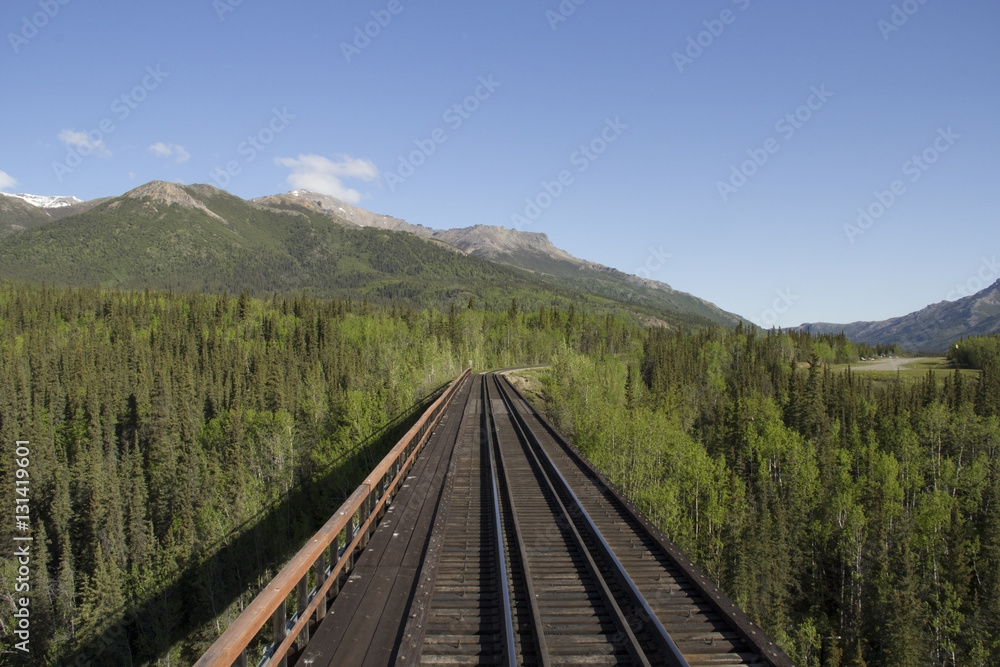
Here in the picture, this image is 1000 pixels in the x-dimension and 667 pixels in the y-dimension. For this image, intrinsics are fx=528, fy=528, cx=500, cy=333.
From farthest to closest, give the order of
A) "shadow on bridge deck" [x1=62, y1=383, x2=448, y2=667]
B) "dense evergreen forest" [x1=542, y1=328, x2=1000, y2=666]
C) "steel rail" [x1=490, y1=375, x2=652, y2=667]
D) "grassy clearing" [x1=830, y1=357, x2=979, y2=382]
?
"grassy clearing" [x1=830, y1=357, x2=979, y2=382] → "shadow on bridge deck" [x1=62, y1=383, x2=448, y2=667] → "dense evergreen forest" [x1=542, y1=328, x2=1000, y2=666] → "steel rail" [x1=490, y1=375, x2=652, y2=667]

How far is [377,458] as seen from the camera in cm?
3931

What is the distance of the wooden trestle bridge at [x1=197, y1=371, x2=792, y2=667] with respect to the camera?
5.21m

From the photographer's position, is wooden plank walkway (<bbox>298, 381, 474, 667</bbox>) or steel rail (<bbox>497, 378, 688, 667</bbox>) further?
steel rail (<bbox>497, 378, 688, 667</bbox>)

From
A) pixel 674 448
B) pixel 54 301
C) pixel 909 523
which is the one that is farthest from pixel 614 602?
pixel 54 301

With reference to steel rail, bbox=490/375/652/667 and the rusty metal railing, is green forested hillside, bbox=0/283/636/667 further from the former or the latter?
the rusty metal railing

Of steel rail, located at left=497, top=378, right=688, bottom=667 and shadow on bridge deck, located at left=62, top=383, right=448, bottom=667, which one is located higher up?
steel rail, located at left=497, top=378, right=688, bottom=667

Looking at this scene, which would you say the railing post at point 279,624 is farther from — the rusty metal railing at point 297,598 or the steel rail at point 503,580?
the steel rail at point 503,580

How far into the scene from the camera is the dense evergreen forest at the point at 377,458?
3919cm

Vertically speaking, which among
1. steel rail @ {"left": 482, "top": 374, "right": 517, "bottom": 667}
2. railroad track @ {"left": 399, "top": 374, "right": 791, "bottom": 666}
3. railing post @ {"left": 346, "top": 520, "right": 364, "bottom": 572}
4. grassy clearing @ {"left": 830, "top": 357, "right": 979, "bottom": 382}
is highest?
railing post @ {"left": 346, "top": 520, "right": 364, "bottom": 572}

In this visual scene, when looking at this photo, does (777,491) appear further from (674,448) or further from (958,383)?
(958,383)

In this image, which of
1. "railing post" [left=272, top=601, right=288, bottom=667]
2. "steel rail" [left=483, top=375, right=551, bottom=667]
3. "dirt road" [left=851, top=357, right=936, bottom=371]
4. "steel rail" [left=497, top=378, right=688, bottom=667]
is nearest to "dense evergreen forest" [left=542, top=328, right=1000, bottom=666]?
"steel rail" [left=483, top=375, right=551, bottom=667]

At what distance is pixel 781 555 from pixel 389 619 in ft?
151

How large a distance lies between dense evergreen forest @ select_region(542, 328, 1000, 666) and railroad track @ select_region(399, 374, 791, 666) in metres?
22.8

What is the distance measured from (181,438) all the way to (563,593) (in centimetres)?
7350
